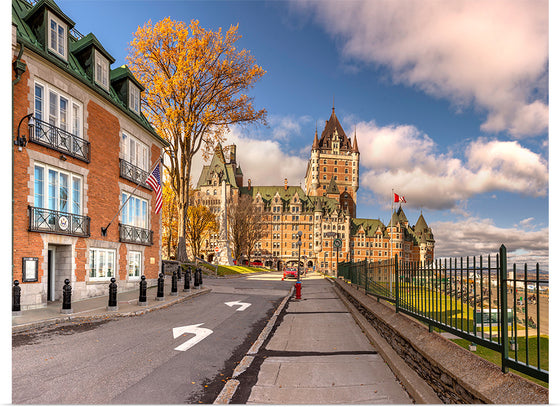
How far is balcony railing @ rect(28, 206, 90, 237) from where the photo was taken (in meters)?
14.2

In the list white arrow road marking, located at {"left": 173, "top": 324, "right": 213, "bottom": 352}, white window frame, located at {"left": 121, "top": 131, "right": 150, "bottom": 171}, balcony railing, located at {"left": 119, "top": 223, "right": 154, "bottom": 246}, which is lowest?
white arrow road marking, located at {"left": 173, "top": 324, "right": 213, "bottom": 352}

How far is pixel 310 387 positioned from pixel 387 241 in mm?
132571

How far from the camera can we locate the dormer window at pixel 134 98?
22875 millimetres

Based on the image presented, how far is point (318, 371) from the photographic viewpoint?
7723 mm

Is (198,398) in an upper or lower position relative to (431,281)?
lower

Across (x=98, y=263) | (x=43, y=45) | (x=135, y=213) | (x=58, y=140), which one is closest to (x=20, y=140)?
(x=58, y=140)

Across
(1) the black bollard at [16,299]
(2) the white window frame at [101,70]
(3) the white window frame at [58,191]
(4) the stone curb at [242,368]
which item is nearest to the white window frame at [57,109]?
(3) the white window frame at [58,191]

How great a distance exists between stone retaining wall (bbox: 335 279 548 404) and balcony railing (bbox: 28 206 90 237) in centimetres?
1288

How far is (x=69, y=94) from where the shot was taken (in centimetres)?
1658

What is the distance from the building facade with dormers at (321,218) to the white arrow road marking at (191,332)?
99821 millimetres

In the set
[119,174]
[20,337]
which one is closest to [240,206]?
[119,174]

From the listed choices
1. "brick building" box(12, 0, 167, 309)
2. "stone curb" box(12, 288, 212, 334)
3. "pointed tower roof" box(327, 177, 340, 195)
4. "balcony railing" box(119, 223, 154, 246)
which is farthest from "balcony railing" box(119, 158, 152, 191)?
"pointed tower roof" box(327, 177, 340, 195)

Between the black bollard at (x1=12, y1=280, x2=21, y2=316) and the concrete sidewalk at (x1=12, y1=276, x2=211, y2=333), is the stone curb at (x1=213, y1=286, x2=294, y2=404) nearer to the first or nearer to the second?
the concrete sidewalk at (x1=12, y1=276, x2=211, y2=333)

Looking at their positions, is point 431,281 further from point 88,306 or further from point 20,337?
point 88,306
